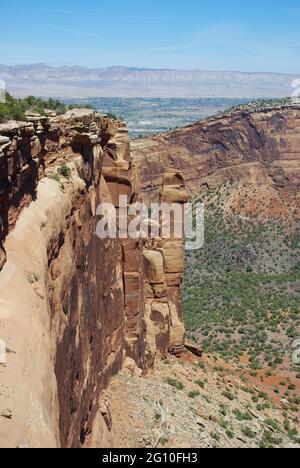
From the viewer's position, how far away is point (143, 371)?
27.9 metres

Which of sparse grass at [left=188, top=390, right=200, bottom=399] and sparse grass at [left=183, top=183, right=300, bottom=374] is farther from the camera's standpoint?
sparse grass at [left=183, top=183, right=300, bottom=374]

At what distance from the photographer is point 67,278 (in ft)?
53.3

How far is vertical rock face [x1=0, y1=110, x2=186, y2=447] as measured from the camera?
1132cm

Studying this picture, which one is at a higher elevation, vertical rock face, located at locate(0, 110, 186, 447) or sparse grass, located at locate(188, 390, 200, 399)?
vertical rock face, located at locate(0, 110, 186, 447)

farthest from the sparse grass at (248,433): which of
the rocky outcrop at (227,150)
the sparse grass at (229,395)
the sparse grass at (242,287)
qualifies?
the rocky outcrop at (227,150)

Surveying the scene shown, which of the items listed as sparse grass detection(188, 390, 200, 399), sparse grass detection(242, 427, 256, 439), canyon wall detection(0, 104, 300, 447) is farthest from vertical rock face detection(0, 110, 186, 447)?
sparse grass detection(242, 427, 256, 439)

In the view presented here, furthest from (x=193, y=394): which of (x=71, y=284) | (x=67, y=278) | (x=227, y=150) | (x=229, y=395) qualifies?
(x=227, y=150)

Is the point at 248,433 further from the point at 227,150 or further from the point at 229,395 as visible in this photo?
the point at 227,150

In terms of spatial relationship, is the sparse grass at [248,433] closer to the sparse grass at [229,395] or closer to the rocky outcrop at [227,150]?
the sparse grass at [229,395]

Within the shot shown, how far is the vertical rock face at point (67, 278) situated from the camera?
446 inches

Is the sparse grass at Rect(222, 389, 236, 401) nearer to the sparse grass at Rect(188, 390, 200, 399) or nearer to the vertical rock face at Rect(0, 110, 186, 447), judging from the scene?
the sparse grass at Rect(188, 390, 200, 399)

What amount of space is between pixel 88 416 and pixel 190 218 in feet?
258
